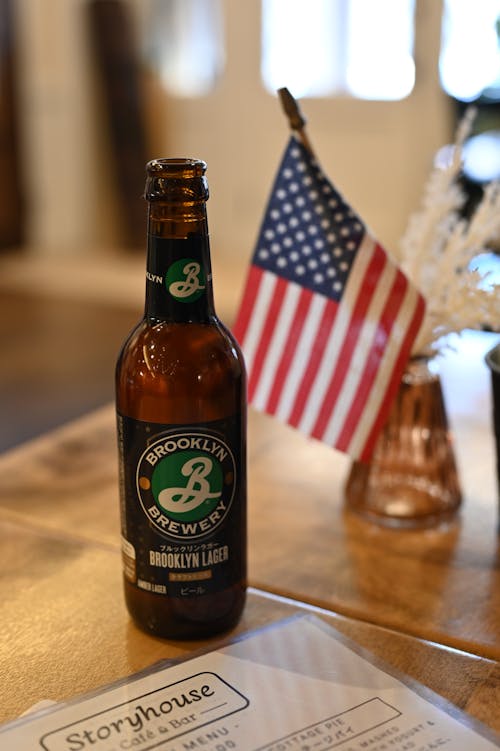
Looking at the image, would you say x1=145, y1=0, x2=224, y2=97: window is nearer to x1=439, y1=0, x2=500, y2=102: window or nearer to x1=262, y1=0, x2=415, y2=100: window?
x1=262, y1=0, x2=415, y2=100: window

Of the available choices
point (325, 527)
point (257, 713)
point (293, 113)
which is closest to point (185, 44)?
point (293, 113)

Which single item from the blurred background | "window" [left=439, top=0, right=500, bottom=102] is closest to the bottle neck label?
the blurred background

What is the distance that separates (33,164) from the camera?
553 cm

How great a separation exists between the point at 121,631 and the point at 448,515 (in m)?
0.40

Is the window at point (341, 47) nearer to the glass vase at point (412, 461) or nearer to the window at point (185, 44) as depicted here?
the window at point (185, 44)

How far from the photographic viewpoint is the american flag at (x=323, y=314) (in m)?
1.02

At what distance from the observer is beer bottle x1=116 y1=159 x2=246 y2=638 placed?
2.44 feet

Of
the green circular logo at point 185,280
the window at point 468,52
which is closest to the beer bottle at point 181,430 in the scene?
the green circular logo at point 185,280

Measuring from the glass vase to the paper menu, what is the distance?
31 centimetres

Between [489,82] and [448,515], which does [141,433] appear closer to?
[448,515]

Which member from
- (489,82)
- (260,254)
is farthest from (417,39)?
(260,254)

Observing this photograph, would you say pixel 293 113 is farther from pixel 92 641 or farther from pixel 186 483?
pixel 92 641

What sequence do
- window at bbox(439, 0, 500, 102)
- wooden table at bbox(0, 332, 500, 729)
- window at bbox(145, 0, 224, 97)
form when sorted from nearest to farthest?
wooden table at bbox(0, 332, 500, 729), window at bbox(439, 0, 500, 102), window at bbox(145, 0, 224, 97)

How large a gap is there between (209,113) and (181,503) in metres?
4.95
